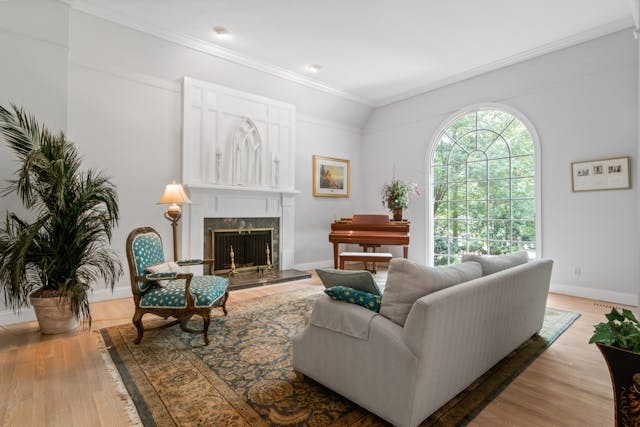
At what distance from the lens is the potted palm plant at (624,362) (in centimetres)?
138

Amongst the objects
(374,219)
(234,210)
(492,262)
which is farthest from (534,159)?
(234,210)

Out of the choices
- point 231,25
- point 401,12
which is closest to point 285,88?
point 231,25

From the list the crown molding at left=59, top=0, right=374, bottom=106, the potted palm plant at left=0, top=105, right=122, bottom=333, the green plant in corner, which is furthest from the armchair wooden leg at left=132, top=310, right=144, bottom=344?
the crown molding at left=59, top=0, right=374, bottom=106

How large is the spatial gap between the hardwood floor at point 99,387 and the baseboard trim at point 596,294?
148 centimetres

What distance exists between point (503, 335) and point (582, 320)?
1.84 metres

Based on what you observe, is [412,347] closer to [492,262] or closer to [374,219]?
[492,262]

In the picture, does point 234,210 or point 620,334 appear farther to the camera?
point 234,210

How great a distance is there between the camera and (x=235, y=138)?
205 inches

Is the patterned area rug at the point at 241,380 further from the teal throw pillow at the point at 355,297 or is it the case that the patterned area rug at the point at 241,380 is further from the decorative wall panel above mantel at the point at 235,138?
the decorative wall panel above mantel at the point at 235,138

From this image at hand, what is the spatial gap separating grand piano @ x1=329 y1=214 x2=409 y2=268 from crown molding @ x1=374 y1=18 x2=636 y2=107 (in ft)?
8.53

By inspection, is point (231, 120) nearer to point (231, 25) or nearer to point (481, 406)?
point (231, 25)

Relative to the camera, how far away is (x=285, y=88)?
5660 millimetres

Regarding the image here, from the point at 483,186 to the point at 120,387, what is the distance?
18.1ft

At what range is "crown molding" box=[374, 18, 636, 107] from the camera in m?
4.08
